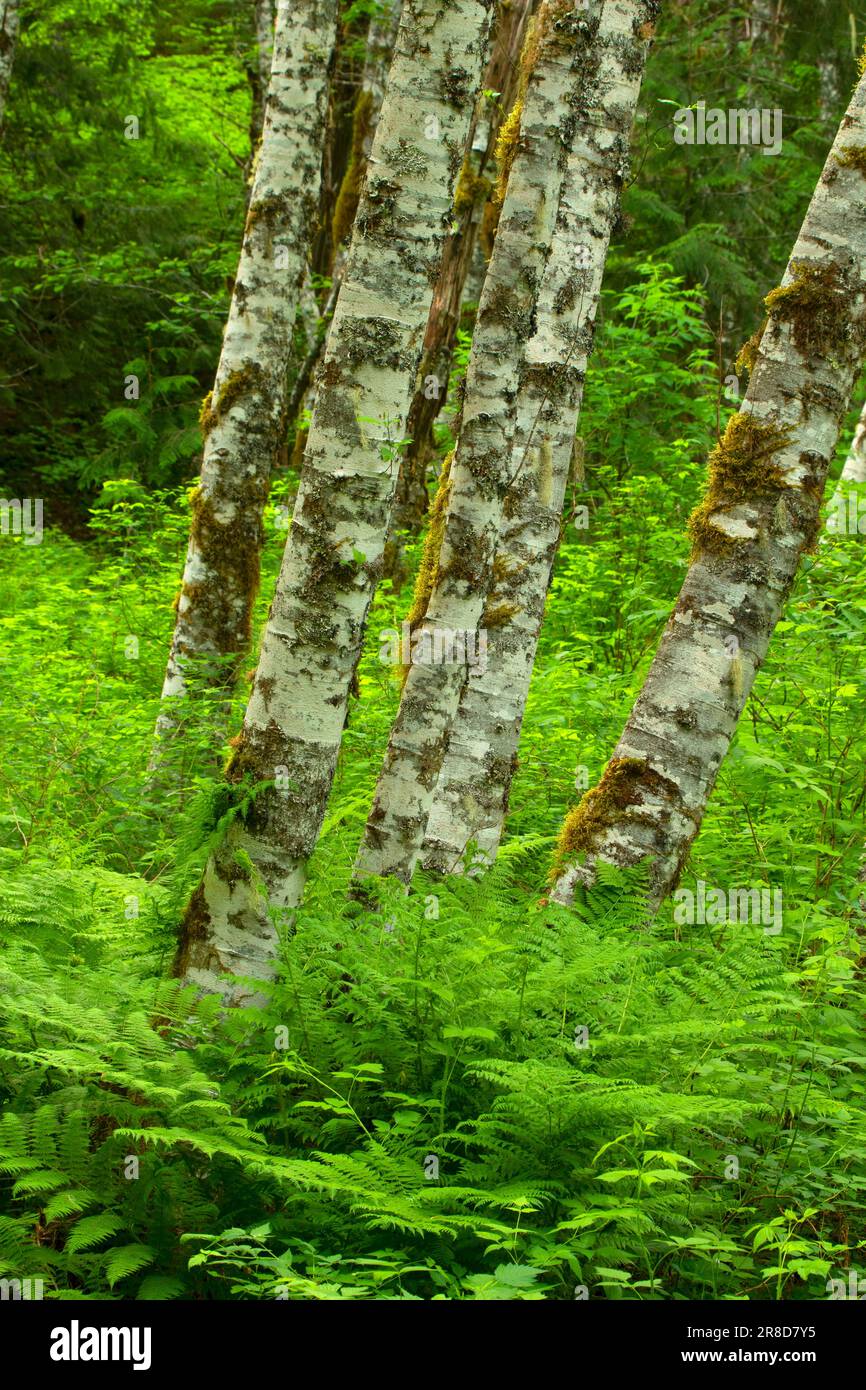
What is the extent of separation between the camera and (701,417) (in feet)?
39.0

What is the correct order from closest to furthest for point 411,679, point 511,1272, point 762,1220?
point 511,1272 < point 762,1220 < point 411,679

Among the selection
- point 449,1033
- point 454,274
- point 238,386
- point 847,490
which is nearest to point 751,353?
point 449,1033

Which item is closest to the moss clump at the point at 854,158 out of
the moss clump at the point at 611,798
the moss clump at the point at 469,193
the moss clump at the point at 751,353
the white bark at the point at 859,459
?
the moss clump at the point at 751,353

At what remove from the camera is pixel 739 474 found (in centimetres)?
492

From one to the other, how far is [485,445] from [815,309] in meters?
1.55

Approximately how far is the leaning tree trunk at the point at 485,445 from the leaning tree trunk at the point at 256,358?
2.81m

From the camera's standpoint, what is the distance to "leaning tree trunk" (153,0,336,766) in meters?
7.70

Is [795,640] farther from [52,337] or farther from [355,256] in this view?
[52,337]

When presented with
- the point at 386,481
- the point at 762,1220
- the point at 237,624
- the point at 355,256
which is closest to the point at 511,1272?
the point at 762,1220

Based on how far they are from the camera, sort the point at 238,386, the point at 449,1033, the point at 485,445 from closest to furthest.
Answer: the point at 449,1033 → the point at 485,445 → the point at 238,386

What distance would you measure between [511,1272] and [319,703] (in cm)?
183

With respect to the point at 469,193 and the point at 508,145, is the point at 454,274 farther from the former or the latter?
the point at 508,145

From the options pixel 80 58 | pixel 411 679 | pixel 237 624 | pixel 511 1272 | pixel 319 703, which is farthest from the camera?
pixel 80 58
